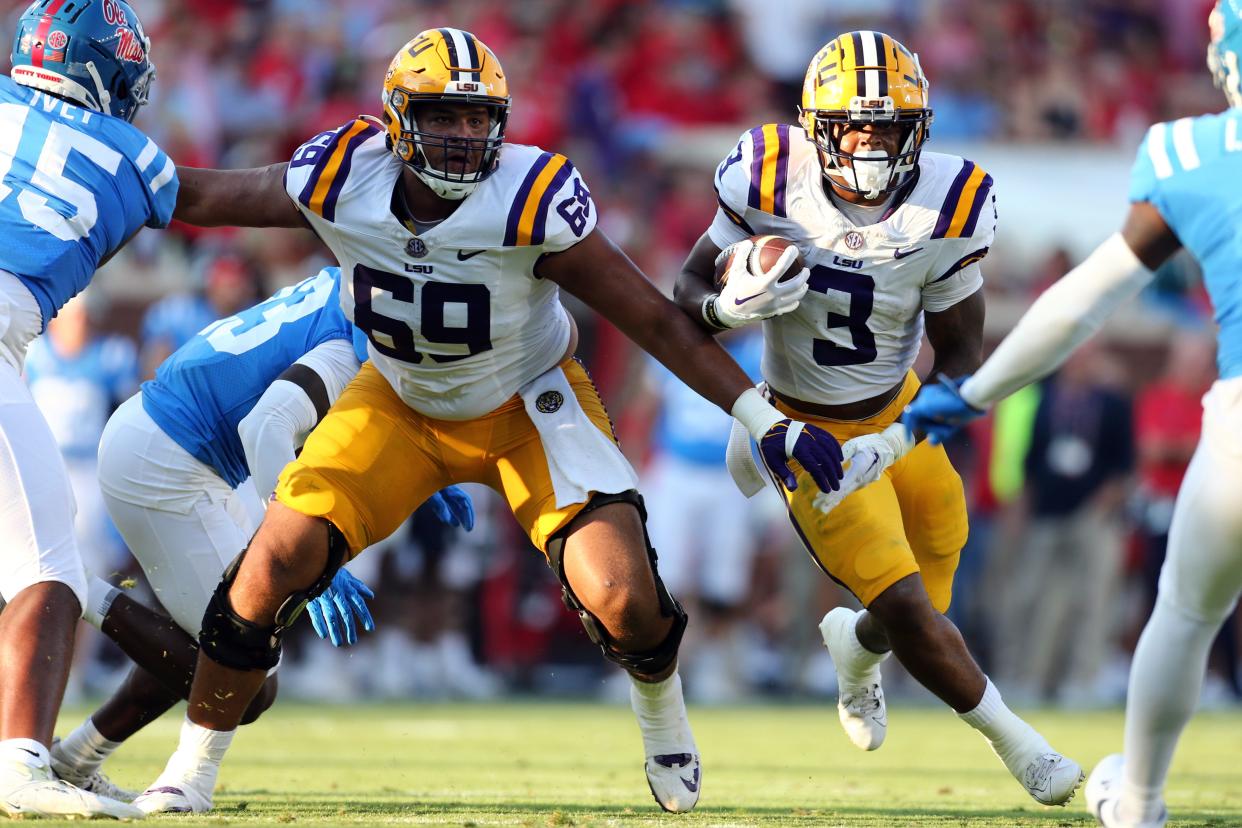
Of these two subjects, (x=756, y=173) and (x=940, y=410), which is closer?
(x=940, y=410)

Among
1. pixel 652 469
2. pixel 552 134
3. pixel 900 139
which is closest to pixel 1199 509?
pixel 900 139

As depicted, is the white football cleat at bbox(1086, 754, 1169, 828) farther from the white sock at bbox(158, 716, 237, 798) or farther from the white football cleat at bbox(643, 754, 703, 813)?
the white sock at bbox(158, 716, 237, 798)

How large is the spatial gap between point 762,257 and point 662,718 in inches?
52.6

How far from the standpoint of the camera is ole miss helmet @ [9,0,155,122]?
14.8 ft

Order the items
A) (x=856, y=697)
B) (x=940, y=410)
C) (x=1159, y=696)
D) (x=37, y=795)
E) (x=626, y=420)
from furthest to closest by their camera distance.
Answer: (x=626, y=420) < (x=856, y=697) < (x=940, y=410) < (x=37, y=795) < (x=1159, y=696)

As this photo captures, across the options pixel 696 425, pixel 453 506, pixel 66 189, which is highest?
pixel 66 189

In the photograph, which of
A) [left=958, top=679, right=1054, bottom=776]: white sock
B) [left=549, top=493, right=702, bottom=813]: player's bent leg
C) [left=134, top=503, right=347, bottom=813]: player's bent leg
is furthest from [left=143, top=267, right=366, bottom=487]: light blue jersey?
[left=958, top=679, right=1054, bottom=776]: white sock

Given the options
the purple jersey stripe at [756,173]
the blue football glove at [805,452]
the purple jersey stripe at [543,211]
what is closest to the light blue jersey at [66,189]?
the purple jersey stripe at [543,211]

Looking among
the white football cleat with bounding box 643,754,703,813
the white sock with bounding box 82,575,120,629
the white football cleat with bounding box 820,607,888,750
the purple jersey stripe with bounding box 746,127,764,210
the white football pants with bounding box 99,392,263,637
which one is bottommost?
the white football cleat with bounding box 820,607,888,750

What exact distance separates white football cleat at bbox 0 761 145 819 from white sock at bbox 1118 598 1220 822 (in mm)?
2359

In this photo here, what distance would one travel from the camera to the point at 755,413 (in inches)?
179

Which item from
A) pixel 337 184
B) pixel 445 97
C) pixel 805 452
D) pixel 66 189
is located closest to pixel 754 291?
pixel 805 452

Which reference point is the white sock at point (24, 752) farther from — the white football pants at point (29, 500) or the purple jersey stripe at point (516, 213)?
the purple jersey stripe at point (516, 213)

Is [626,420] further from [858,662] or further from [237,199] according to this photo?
[237,199]
